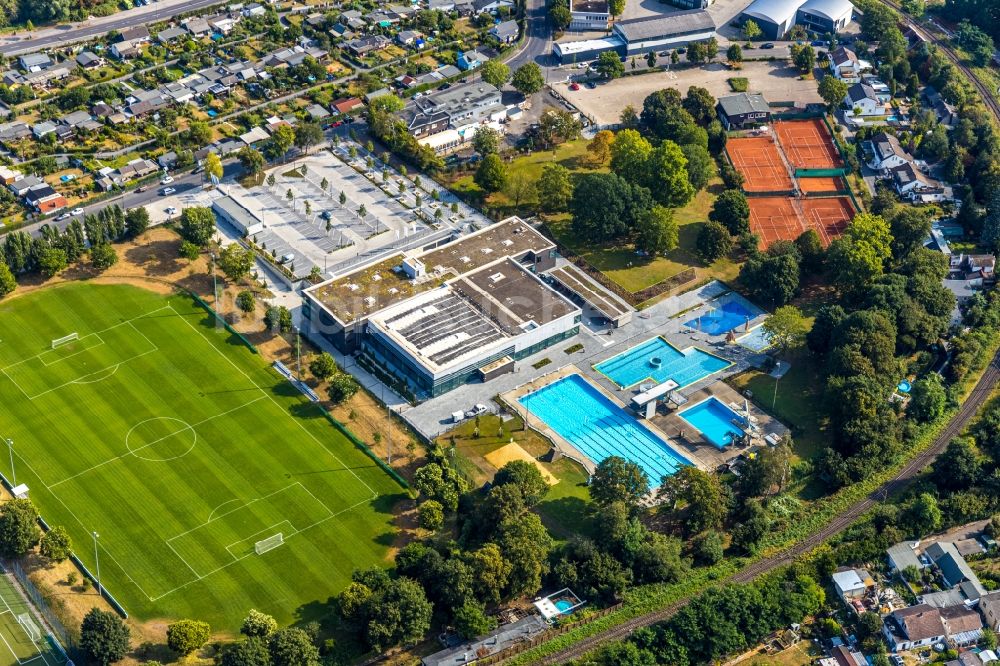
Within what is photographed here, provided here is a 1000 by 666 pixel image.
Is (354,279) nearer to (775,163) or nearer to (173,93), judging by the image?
(173,93)

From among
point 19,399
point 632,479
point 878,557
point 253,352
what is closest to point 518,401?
point 632,479

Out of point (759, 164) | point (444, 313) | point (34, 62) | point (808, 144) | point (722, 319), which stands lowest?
point (722, 319)

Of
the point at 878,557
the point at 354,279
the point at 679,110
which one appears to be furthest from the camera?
the point at 679,110

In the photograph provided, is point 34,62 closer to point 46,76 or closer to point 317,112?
point 46,76

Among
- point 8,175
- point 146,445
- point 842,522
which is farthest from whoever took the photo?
point 8,175

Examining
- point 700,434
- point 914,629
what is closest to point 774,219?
point 700,434

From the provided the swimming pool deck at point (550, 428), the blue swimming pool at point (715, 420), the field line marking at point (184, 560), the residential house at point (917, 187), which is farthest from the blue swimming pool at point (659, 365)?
the field line marking at point (184, 560)
